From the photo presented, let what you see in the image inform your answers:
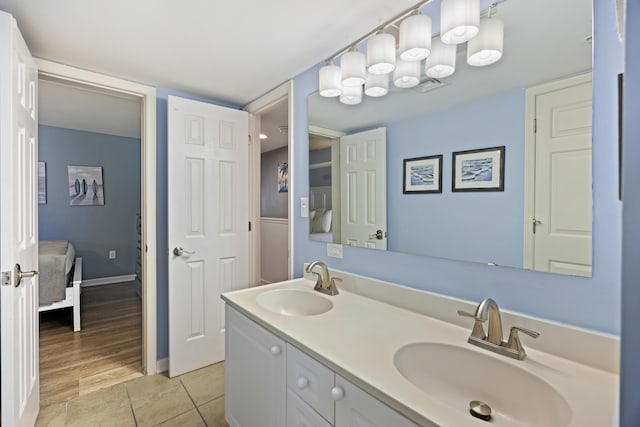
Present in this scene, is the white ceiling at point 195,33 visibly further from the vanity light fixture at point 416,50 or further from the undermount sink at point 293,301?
the undermount sink at point 293,301

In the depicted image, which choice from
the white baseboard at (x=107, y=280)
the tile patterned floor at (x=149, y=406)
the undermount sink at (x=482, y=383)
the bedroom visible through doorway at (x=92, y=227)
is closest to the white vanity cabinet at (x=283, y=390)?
the undermount sink at (x=482, y=383)

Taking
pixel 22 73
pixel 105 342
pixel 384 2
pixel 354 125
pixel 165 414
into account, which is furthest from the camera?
pixel 105 342

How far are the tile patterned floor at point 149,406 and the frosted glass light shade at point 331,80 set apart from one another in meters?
1.96

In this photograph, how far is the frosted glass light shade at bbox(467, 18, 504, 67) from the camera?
1103mm

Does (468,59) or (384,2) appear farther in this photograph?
(384,2)

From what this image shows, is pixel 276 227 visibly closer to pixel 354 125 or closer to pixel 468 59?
pixel 354 125

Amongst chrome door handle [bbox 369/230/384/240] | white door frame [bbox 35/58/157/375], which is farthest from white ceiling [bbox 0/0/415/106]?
chrome door handle [bbox 369/230/384/240]

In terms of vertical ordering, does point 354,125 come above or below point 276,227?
above

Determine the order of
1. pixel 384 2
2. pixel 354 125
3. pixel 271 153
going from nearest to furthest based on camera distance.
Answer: pixel 384 2 < pixel 354 125 < pixel 271 153

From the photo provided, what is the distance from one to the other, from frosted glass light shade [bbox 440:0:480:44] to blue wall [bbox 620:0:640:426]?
0.94 m

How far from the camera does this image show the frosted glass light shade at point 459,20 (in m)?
1.11

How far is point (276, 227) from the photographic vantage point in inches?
167

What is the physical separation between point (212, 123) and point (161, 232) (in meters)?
0.91

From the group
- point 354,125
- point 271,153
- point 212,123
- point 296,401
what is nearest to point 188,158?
point 212,123
